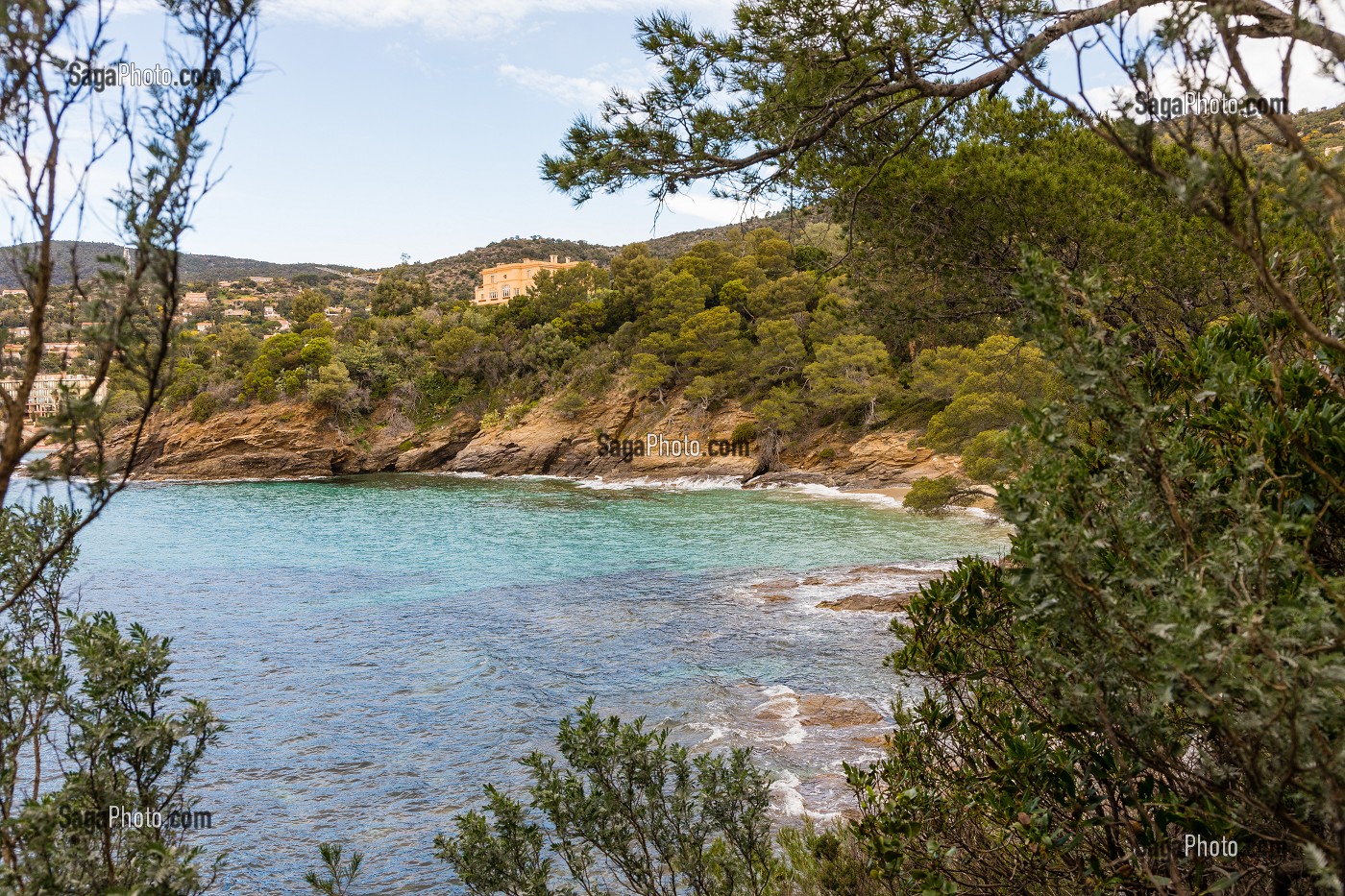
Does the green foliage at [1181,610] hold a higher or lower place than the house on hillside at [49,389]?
lower

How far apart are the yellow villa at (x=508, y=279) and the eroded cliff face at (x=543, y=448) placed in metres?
26.3

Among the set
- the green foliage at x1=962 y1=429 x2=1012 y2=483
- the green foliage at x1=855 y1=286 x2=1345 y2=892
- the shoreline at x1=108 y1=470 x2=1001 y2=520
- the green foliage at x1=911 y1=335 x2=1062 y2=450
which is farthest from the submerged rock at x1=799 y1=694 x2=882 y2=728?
the shoreline at x1=108 y1=470 x2=1001 y2=520

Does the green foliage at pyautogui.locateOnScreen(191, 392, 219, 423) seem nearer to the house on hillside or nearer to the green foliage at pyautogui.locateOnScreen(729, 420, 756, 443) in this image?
the green foliage at pyautogui.locateOnScreen(729, 420, 756, 443)

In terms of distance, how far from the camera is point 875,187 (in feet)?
21.8

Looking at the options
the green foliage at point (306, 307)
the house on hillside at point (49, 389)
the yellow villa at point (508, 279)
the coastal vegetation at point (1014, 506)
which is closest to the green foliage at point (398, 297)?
the green foliage at point (306, 307)

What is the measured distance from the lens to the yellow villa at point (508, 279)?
236 ft

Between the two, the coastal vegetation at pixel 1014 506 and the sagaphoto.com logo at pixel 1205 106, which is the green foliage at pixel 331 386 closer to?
the coastal vegetation at pixel 1014 506

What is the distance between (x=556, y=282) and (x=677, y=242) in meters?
28.2

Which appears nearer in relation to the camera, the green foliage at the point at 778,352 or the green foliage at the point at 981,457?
the green foliage at the point at 981,457

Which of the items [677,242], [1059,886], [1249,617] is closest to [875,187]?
[1059,886]

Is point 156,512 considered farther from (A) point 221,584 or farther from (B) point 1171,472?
(B) point 1171,472

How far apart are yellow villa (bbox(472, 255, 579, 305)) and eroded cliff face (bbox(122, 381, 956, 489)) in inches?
1037

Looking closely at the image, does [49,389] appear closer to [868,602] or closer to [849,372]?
[868,602]

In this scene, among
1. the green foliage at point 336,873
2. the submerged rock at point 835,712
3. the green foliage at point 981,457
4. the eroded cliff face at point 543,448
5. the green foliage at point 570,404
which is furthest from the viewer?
the green foliage at point 570,404
